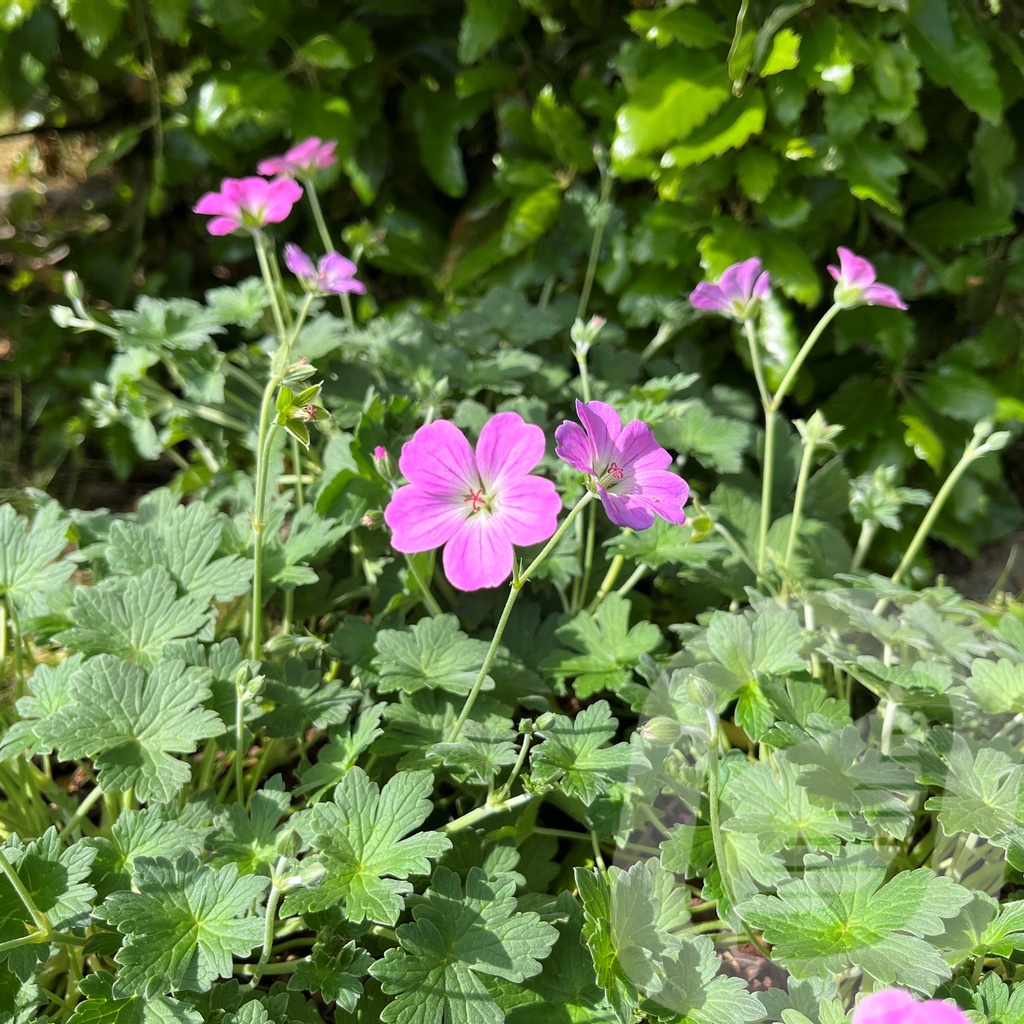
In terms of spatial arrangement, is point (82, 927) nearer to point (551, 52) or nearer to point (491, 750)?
point (491, 750)

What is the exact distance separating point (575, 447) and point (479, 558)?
0.17 m

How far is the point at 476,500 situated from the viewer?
0.98 m

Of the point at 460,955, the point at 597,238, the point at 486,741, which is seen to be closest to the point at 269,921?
the point at 460,955

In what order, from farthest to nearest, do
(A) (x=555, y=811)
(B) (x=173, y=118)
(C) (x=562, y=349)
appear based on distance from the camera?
(B) (x=173, y=118)
(C) (x=562, y=349)
(A) (x=555, y=811)

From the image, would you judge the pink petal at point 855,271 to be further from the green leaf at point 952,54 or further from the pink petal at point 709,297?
the green leaf at point 952,54

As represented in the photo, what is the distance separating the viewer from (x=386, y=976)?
862 mm

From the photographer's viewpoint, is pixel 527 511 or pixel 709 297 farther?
pixel 709 297

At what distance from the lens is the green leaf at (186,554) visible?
1.21m

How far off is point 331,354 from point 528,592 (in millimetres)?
559

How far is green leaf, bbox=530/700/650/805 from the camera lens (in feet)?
3.18

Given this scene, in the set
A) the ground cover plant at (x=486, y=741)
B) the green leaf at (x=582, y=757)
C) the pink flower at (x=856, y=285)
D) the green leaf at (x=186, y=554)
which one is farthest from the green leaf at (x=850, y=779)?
the green leaf at (x=186, y=554)

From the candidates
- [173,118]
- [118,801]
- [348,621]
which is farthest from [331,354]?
[173,118]

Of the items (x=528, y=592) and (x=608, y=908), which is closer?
(x=608, y=908)

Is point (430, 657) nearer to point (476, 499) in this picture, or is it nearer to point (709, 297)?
point (476, 499)
